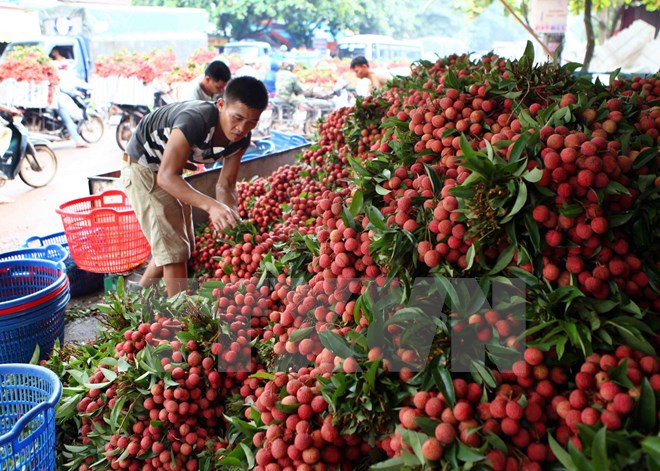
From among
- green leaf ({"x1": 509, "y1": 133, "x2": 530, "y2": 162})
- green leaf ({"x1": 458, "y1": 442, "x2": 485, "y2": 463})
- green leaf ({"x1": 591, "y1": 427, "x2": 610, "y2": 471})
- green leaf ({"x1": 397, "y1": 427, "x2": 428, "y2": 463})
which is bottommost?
green leaf ({"x1": 397, "y1": 427, "x2": 428, "y2": 463})

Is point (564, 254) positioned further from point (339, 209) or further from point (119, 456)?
point (119, 456)

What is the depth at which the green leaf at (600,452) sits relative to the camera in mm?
828

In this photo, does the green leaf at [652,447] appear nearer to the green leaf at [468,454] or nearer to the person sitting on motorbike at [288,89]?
the green leaf at [468,454]

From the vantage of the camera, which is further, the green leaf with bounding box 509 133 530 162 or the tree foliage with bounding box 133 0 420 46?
the tree foliage with bounding box 133 0 420 46

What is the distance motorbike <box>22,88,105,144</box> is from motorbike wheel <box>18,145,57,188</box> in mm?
2278

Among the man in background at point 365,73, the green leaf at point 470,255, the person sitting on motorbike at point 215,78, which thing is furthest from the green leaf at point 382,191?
the man in background at point 365,73

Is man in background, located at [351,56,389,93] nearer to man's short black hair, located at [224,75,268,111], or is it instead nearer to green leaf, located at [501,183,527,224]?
man's short black hair, located at [224,75,268,111]

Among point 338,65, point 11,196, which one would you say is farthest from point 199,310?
point 338,65

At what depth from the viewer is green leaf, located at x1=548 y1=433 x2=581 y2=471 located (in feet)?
2.83

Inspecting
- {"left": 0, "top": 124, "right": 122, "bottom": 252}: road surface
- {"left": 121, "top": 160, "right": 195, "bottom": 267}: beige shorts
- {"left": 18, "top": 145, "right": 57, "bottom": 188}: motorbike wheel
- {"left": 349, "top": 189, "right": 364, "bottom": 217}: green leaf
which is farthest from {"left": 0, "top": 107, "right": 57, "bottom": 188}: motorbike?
{"left": 349, "top": 189, "right": 364, "bottom": 217}: green leaf

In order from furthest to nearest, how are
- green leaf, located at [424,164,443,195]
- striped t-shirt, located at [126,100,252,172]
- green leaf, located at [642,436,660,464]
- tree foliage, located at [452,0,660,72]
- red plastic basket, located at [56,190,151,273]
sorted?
tree foliage, located at [452,0,660,72] → red plastic basket, located at [56,190,151,273] → striped t-shirt, located at [126,100,252,172] → green leaf, located at [424,164,443,195] → green leaf, located at [642,436,660,464]

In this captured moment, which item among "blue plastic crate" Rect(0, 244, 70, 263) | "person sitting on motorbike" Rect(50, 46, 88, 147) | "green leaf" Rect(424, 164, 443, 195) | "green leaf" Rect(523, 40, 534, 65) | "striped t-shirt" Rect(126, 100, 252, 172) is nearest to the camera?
"green leaf" Rect(424, 164, 443, 195)

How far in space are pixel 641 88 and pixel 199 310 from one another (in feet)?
5.37

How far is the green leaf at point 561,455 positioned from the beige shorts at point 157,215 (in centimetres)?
209
